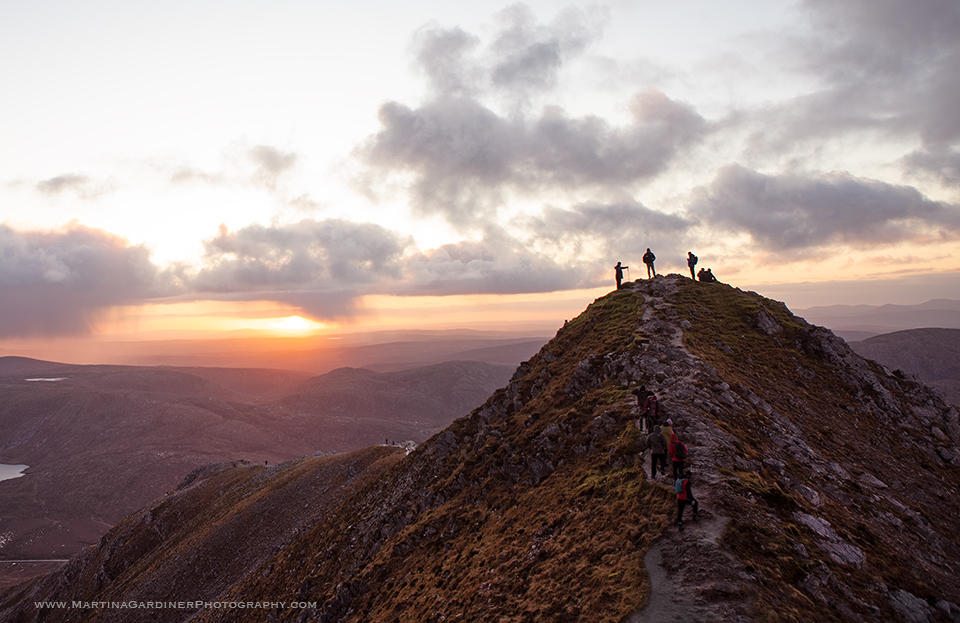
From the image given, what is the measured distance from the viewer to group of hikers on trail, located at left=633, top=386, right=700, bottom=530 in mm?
19766

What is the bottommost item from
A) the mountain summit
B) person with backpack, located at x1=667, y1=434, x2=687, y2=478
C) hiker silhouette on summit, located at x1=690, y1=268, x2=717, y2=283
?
the mountain summit

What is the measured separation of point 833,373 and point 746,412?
62.5 feet

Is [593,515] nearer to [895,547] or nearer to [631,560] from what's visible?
[631,560]

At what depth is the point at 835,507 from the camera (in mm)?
24750

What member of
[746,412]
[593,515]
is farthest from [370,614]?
[746,412]

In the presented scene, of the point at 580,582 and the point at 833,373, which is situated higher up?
the point at 833,373

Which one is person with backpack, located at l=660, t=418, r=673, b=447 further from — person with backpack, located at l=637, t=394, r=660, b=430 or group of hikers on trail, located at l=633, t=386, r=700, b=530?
person with backpack, located at l=637, t=394, r=660, b=430

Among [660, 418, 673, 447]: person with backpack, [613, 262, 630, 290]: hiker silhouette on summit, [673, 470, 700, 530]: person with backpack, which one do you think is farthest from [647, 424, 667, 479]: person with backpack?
[613, 262, 630, 290]: hiker silhouette on summit

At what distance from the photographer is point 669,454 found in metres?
23.5

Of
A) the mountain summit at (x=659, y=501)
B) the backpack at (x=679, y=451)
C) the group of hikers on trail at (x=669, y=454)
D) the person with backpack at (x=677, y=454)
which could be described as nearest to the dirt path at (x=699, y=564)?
the mountain summit at (x=659, y=501)

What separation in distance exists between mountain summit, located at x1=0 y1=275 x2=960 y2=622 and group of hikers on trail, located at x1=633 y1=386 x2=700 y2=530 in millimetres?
718

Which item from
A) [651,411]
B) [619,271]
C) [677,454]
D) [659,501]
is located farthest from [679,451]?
[619,271]

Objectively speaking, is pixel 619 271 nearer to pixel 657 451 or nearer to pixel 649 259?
pixel 649 259

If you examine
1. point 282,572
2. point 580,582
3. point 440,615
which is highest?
point 580,582
